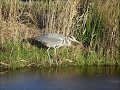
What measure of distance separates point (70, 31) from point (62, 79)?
151 cm

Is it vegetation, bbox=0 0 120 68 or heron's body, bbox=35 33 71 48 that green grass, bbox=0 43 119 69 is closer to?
vegetation, bbox=0 0 120 68

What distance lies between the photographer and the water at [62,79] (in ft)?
19.3

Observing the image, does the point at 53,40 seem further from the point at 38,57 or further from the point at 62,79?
the point at 62,79

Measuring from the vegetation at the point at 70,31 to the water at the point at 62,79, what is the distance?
0.25 meters

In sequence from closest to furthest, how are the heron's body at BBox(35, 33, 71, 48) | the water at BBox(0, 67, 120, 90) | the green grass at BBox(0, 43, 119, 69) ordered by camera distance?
the water at BBox(0, 67, 120, 90), the green grass at BBox(0, 43, 119, 69), the heron's body at BBox(35, 33, 71, 48)

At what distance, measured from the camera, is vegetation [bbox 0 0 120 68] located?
7023 mm

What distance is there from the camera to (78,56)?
711 centimetres

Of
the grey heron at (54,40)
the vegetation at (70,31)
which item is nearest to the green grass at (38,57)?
the vegetation at (70,31)

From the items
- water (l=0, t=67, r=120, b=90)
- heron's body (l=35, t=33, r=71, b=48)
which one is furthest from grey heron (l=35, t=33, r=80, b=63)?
water (l=0, t=67, r=120, b=90)

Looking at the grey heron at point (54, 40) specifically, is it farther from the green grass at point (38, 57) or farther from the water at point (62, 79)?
the water at point (62, 79)

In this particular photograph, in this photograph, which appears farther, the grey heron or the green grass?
the grey heron

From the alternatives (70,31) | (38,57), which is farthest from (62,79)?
(70,31)

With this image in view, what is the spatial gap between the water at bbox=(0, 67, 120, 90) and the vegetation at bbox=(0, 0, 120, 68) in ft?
0.83

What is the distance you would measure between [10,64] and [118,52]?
1881 millimetres
